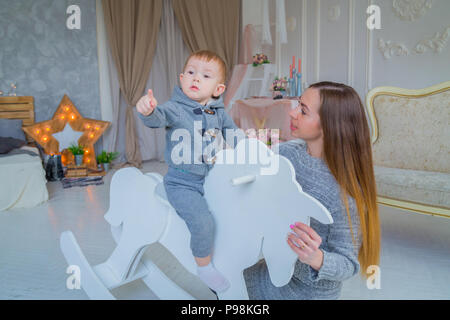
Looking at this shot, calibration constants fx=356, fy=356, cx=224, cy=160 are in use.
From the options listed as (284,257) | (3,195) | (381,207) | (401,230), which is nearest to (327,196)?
(284,257)

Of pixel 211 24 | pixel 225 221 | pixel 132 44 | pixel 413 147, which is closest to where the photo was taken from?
pixel 225 221

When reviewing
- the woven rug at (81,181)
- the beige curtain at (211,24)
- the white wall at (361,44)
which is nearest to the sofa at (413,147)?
the white wall at (361,44)

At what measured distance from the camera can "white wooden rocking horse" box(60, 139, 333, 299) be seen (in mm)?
979

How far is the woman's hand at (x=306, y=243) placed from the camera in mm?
924

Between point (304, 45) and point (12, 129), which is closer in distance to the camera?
point (12, 129)

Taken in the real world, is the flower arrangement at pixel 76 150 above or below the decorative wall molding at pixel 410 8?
below

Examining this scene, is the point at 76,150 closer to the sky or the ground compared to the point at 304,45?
closer to the ground

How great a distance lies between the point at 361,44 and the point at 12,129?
13.0ft

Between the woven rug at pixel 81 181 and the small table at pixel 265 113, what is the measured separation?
175cm

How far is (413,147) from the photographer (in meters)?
2.60

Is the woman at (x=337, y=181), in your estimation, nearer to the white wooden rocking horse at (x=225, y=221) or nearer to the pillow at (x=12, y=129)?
the white wooden rocking horse at (x=225, y=221)

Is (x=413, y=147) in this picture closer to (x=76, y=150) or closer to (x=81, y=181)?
(x=81, y=181)

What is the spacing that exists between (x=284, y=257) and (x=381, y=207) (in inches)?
93.7

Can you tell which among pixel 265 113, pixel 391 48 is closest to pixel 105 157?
pixel 265 113
